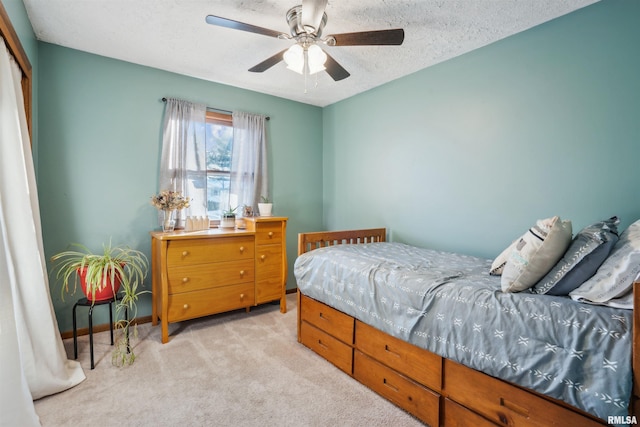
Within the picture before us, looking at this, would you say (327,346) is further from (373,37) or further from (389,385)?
(373,37)

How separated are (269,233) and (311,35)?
1.93 m

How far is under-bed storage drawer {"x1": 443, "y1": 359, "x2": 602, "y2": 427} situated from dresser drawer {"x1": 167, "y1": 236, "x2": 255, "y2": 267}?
2.11 metres

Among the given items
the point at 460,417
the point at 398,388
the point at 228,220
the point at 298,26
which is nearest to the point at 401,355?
the point at 398,388

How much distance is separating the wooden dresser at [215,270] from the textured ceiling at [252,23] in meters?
1.59

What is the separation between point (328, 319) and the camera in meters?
2.38

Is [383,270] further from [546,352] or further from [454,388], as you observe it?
[546,352]

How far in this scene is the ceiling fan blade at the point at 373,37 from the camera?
73.9 inches

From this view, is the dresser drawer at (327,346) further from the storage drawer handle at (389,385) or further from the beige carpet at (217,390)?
the storage drawer handle at (389,385)

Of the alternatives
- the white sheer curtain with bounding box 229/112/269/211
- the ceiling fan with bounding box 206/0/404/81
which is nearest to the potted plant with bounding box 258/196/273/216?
the white sheer curtain with bounding box 229/112/269/211

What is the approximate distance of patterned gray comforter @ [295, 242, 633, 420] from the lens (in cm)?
113

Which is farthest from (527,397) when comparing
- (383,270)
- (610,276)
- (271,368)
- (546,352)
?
(271,368)

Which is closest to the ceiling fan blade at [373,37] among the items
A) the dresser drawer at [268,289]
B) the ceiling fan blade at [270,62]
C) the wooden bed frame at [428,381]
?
the ceiling fan blade at [270,62]

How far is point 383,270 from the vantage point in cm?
203

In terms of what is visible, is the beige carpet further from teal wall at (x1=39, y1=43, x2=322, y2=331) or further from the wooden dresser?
teal wall at (x1=39, y1=43, x2=322, y2=331)
